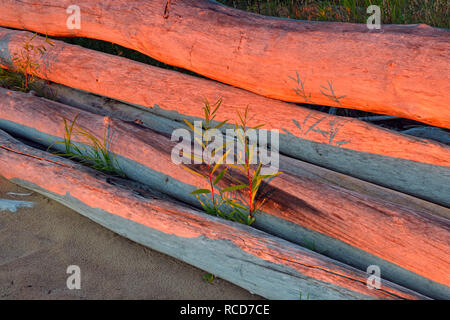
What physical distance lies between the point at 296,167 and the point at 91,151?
1.45 m

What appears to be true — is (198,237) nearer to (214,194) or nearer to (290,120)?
(214,194)

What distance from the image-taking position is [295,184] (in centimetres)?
254

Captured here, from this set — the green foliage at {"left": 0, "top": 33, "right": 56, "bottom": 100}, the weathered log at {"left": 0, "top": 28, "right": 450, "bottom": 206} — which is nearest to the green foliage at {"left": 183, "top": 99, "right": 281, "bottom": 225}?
the weathered log at {"left": 0, "top": 28, "right": 450, "bottom": 206}

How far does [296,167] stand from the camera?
2.88 m

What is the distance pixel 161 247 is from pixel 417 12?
3.20 meters

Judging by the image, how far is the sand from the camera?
7.63 ft

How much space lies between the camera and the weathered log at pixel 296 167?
100 inches

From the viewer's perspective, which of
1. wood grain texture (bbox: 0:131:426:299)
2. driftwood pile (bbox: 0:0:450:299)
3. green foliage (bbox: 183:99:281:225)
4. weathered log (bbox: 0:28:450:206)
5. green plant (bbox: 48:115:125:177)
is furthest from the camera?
green plant (bbox: 48:115:125:177)

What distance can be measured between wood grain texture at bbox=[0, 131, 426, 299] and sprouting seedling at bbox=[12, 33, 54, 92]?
Result: 1.32m

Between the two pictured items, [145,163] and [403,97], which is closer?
[403,97]

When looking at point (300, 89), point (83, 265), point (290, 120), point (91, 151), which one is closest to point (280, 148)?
point (290, 120)

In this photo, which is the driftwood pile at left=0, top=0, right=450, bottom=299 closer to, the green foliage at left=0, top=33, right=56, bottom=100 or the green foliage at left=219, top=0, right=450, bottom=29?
the green foliage at left=0, top=33, right=56, bottom=100
